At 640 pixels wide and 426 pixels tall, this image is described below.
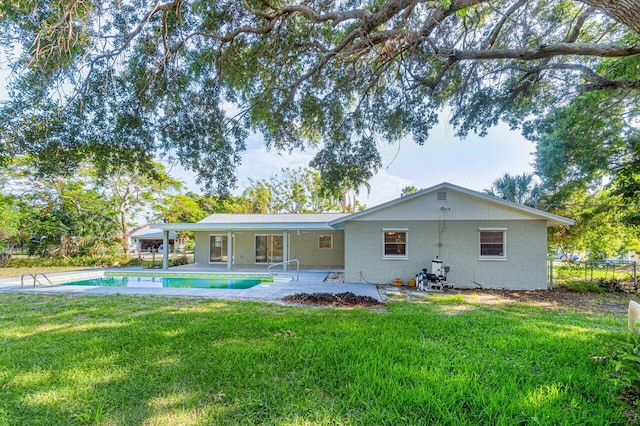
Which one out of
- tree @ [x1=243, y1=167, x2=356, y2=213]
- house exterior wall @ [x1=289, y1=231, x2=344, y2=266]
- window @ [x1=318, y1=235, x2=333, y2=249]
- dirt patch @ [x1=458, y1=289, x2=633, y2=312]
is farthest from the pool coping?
tree @ [x1=243, y1=167, x2=356, y2=213]

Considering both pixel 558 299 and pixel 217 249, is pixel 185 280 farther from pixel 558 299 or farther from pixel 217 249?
pixel 558 299

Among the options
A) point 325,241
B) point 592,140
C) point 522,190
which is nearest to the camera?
point 592,140

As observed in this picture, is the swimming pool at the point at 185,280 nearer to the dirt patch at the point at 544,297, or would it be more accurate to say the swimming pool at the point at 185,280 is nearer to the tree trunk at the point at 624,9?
the dirt patch at the point at 544,297

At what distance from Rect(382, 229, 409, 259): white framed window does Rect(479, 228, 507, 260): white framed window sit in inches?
117

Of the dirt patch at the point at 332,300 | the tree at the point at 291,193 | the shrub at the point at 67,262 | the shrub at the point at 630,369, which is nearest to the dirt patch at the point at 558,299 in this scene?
the dirt patch at the point at 332,300

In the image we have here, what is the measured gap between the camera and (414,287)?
11.2m

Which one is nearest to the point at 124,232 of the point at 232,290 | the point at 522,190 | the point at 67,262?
the point at 67,262

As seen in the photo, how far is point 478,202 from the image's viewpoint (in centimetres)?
1117

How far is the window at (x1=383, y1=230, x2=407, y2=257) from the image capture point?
1197cm

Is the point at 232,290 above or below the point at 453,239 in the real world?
below

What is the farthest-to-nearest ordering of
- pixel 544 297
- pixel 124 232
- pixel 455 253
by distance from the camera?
1. pixel 124 232
2. pixel 455 253
3. pixel 544 297

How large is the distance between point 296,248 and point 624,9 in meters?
17.1

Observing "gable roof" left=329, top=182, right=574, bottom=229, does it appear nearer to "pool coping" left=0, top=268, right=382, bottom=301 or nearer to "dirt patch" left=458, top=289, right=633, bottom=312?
"dirt patch" left=458, top=289, right=633, bottom=312

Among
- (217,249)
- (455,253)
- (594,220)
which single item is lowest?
(217,249)
